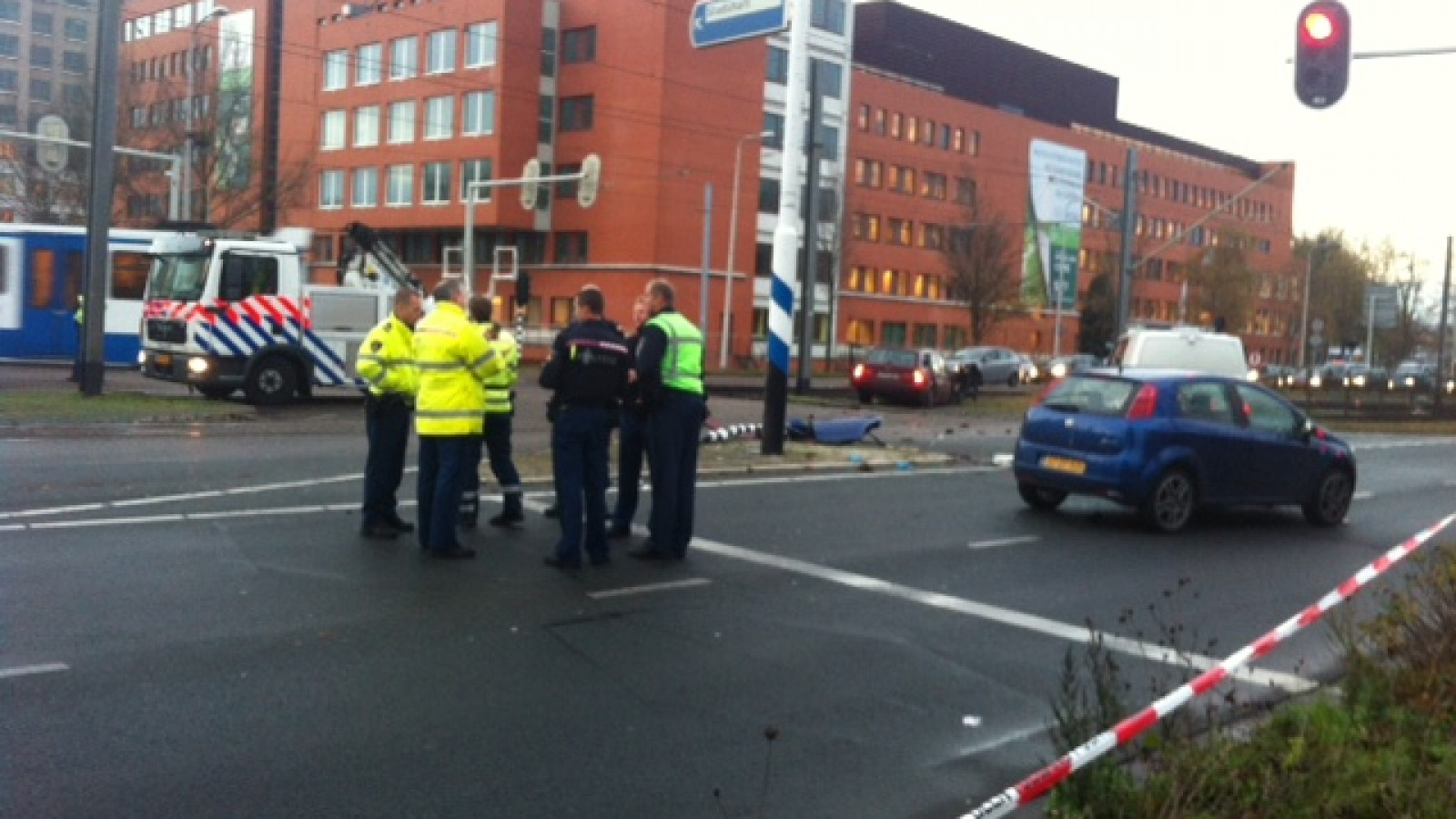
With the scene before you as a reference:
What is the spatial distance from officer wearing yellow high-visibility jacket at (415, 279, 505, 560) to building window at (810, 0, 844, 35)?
207 ft

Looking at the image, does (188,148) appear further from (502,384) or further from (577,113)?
(502,384)

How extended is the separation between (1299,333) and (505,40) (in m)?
61.4

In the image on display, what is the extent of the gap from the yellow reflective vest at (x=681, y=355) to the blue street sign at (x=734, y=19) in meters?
6.72

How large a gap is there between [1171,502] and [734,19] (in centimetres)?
751

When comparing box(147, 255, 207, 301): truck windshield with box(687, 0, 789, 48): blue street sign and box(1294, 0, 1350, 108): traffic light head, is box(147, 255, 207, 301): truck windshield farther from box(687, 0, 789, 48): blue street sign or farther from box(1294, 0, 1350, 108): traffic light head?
box(1294, 0, 1350, 108): traffic light head

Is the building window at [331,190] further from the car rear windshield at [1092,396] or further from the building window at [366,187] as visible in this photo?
the car rear windshield at [1092,396]

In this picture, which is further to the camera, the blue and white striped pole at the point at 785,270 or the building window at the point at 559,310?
the building window at the point at 559,310

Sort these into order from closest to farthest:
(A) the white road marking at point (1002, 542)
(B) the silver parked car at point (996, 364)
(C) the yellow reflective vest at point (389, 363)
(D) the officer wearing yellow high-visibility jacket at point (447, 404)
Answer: (D) the officer wearing yellow high-visibility jacket at point (447, 404)
(C) the yellow reflective vest at point (389, 363)
(A) the white road marking at point (1002, 542)
(B) the silver parked car at point (996, 364)

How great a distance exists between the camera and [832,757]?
6.05m

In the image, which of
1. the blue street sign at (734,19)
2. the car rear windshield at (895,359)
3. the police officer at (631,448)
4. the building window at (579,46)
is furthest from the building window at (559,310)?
the police officer at (631,448)

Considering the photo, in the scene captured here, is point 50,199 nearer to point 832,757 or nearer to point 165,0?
point 165,0

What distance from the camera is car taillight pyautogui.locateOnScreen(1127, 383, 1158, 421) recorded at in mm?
13516

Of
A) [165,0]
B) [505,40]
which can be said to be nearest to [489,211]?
[505,40]

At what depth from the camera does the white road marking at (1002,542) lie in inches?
473
